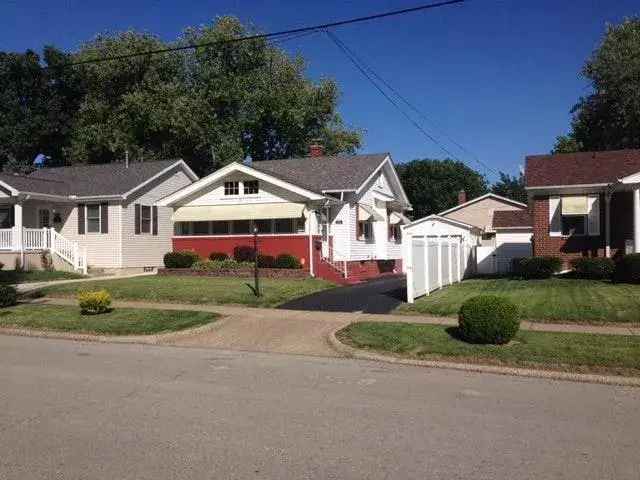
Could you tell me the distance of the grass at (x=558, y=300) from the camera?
14.0 meters

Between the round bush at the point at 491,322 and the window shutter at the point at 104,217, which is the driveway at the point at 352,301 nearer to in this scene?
the round bush at the point at 491,322

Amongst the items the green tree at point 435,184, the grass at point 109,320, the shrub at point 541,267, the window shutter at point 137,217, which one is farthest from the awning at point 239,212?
the green tree at point 435,184

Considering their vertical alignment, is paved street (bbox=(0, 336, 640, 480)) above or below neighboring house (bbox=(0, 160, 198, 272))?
below

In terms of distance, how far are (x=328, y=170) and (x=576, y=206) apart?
37.1 ft

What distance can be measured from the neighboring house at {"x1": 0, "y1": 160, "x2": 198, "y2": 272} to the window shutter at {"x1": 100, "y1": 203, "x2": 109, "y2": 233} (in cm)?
4

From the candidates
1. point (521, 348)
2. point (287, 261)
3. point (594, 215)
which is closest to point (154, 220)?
point (287, 261)

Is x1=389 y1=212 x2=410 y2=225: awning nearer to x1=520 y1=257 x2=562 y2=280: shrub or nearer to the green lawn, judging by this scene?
x1=520 y1=257 x2=562 y2=280: shrub

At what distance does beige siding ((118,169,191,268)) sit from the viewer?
28875 millimetres

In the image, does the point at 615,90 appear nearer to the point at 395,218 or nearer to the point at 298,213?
the point at 395,218

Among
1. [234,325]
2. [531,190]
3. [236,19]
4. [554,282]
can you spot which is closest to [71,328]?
[234,325]

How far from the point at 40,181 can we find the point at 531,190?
20294 mm

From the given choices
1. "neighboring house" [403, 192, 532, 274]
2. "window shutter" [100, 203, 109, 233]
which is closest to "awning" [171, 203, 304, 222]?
"window shutter" [100, 203, 109, 233]

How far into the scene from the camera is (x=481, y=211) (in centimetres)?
5228

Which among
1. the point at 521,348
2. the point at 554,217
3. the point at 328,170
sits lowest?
the point at 521,348
